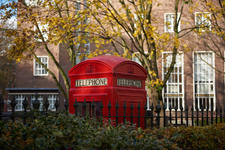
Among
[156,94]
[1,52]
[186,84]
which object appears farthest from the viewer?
[1,52]

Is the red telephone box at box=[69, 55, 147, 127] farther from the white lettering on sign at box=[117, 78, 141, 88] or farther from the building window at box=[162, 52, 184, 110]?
the building window at box=[162, 52, 184, 110]

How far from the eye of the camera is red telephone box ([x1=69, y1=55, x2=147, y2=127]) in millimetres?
6637

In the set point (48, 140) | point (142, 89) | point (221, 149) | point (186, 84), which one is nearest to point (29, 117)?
point (48, 140)

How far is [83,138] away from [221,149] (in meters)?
3.31

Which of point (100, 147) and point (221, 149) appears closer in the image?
point (100, 147)

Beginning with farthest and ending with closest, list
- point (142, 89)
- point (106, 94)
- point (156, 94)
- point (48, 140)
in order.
→ 1. point (156, 94)
2. point (142, 89)
3. point (106, 94)
4. point (48, 140)

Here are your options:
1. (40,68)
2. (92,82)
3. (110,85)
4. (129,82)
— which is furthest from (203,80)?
(110,85)

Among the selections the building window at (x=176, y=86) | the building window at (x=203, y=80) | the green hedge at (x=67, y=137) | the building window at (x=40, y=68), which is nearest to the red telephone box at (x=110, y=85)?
the green hedge at (x=67, y=137)

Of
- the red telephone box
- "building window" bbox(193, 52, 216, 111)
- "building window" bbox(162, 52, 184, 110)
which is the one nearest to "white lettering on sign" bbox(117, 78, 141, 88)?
the red telephone box

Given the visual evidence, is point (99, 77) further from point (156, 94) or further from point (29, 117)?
point (156, 94)

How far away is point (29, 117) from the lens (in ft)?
18.0

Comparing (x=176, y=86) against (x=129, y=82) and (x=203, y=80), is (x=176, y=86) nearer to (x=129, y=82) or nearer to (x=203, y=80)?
(x=203, y=80)

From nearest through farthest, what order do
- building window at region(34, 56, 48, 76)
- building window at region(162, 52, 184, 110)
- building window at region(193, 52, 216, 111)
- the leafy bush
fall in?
the leafy bush < building window at region(162, 52, 184, 110) < building window at region(193, 52, 216, 111) < building window at region(34, 56, 48, 76)

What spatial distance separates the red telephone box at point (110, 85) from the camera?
6.64 m
